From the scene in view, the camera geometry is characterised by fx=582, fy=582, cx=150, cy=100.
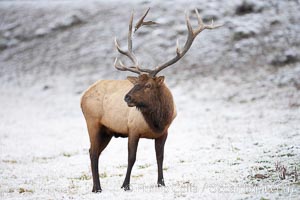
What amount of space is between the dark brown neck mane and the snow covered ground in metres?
1.14

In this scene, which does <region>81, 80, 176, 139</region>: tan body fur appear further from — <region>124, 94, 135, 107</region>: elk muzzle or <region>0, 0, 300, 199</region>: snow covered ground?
<region>0, 0, 300, 199</region>: snow covered ground

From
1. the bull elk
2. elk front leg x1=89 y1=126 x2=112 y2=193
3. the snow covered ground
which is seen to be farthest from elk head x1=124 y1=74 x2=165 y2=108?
the snow covered ground

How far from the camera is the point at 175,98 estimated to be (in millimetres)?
26641

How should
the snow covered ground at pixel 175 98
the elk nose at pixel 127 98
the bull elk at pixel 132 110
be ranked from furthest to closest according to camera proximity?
the snow covered ground at pixel 175 98 → the bull elk at pixel 132 110 → the elk nose at pixel 127 98

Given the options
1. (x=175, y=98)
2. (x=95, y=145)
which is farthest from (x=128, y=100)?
(x=175, y=98)

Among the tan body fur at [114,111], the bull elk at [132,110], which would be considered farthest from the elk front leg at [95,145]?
the tan body fur at [114,111]

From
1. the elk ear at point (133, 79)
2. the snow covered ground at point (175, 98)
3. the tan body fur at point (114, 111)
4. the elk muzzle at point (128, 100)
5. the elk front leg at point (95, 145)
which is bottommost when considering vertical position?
the snow covered ground at point (175, 98)

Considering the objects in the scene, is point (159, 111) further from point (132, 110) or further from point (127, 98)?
point (127, 98)

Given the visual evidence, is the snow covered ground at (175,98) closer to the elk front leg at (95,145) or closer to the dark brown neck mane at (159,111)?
the elk front leg at (95,145)

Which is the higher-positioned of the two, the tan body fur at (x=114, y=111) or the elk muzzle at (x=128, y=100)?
the elk muzzle at (x=128, y=100)

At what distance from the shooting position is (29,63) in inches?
1284

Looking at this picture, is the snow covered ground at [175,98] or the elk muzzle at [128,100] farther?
the snow covered ground at [175,98]

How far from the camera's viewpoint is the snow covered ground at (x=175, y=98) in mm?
11609

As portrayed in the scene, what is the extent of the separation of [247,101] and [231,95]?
1.13 m
